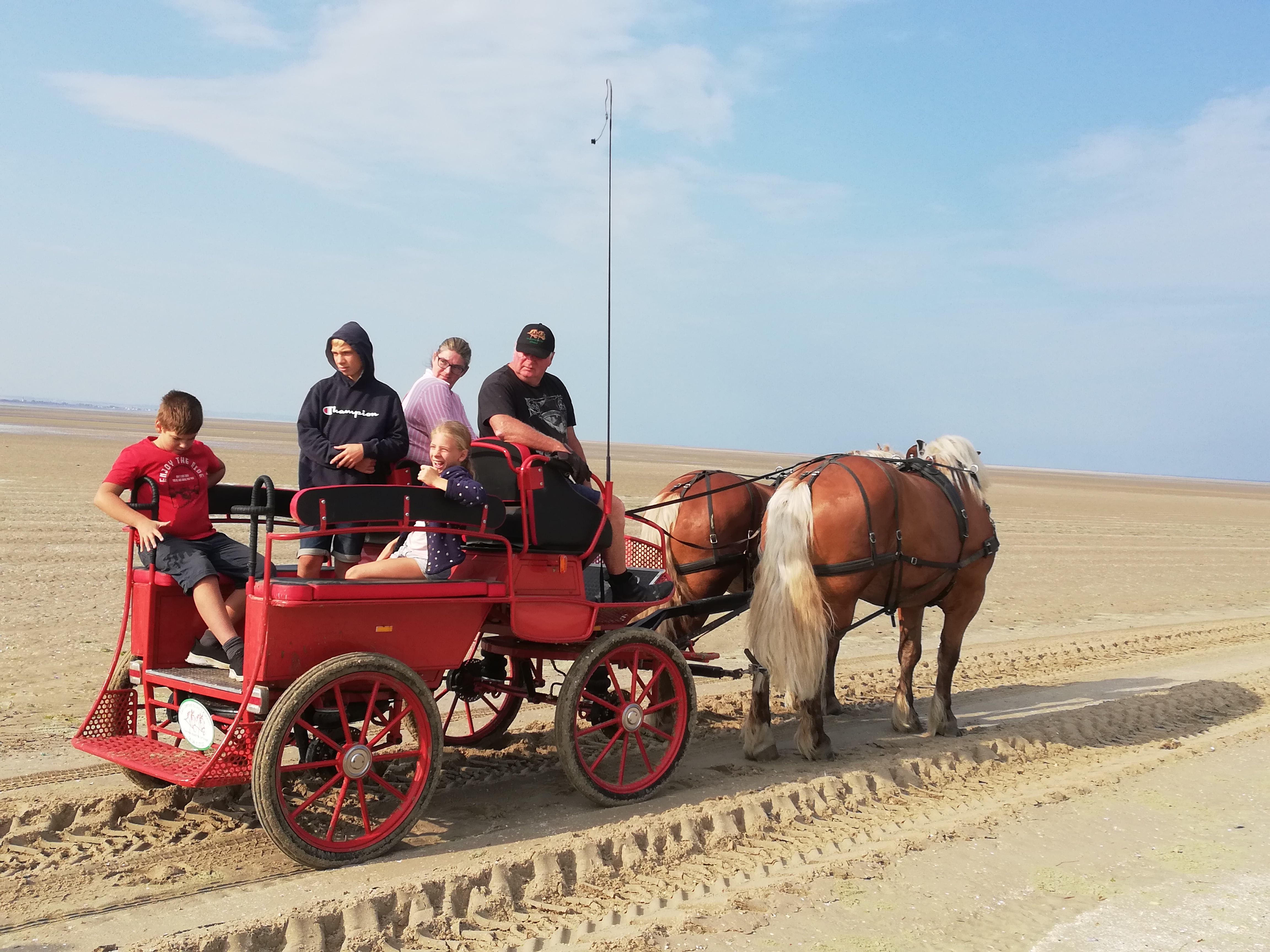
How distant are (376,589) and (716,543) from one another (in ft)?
9.72

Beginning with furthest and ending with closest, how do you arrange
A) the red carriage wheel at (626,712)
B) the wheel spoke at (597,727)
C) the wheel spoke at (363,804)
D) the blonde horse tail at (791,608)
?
the blonde horse tail at (791,608) < the wheel spoke at (597,727) < the red carriage wheel at (626,712) < the wheel spoke at (363,804)

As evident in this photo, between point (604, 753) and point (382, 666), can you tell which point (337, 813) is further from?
point (604, 753)

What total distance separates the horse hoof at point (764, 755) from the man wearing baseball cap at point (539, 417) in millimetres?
1145

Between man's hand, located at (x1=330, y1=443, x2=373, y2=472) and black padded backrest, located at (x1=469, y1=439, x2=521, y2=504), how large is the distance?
1.81 feet

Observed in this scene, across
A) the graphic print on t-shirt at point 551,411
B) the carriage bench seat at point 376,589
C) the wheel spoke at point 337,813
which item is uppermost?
the graphic print on t-shirt at point 551,411

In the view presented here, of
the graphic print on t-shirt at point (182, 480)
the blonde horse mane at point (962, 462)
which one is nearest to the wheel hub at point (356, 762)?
the graphic print on t-shirt at point (182, 480)

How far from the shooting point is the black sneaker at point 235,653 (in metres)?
4.34

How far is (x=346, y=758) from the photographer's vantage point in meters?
4.21

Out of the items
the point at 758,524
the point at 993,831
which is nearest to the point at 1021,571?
the point at 758,524

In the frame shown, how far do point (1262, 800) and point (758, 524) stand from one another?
3.19 m

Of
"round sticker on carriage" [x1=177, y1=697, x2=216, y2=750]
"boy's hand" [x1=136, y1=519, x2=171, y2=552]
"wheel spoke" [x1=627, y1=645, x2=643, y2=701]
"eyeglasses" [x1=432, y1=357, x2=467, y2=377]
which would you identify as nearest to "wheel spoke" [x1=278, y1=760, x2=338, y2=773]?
"round sticker on carriage" [x1=177, y1=697, x2=216, y2=750]

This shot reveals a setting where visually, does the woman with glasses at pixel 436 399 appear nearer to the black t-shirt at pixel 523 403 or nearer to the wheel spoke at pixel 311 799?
the black t-shirt at pixel 523 403

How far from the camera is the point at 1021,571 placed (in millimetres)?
15312

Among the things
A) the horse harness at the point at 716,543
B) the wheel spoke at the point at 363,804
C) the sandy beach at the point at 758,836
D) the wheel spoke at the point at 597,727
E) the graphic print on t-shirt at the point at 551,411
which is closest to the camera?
the sandy beach at the point at 758,836
